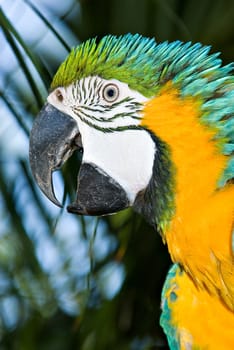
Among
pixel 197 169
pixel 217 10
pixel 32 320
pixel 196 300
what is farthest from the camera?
pixel 32 320

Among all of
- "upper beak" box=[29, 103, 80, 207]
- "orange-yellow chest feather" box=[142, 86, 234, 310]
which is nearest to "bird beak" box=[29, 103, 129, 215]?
"upper beak" box=[29, 103, 80, 207]

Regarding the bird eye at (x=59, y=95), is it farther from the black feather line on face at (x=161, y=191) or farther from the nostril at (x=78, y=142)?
the black feather line on face at (x=161, y=191)

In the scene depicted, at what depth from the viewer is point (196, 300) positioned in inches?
54.2

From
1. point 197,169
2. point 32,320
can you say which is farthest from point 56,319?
point 197,169

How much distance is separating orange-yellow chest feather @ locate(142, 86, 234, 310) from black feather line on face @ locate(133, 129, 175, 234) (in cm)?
1

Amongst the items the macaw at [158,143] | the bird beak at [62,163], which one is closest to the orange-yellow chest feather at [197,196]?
the macaw at [158,143]

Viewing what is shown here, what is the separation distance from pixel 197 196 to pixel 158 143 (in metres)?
0.11

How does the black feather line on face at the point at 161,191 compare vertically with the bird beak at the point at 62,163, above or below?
below

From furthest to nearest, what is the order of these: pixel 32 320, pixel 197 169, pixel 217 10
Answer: pixel 32 320, pixel 217 10, pixel 197 169

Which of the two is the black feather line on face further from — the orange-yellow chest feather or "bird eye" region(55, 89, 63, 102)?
"bird eye" region(55, 89, 63, 102)

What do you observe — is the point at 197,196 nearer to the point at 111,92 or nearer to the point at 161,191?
the point at 161,191

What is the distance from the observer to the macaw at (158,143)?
1193 millimetres

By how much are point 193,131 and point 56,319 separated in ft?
2.46

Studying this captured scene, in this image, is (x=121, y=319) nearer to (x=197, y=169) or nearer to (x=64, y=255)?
(x=64, y=255)
